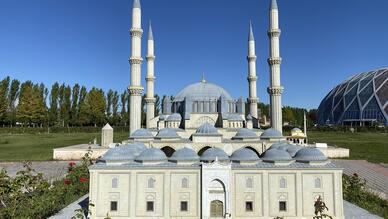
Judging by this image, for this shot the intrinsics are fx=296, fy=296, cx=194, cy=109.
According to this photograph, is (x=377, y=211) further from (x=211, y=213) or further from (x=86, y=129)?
(x=86, y=129)

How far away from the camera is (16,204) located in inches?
546

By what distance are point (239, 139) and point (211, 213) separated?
10.0m

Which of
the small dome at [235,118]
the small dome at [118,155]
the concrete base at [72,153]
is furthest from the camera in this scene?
the small dome at [235,118]

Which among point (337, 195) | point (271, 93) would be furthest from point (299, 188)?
point (271, 93)

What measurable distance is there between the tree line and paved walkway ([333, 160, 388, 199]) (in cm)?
5276

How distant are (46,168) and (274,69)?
22.8 metres

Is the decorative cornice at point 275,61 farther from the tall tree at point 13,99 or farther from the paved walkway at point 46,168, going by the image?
the tall tree at point 13,99

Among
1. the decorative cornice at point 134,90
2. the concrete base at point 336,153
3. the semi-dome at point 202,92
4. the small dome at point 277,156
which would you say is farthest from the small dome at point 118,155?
the concrete base at point 336,153

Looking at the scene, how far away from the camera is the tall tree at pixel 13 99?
201 ft

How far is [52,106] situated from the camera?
63531 mm

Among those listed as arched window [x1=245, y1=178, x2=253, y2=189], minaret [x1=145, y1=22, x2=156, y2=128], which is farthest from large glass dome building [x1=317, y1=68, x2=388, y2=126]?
arched window [x1=245, y1=178, x2=253, y2=189]

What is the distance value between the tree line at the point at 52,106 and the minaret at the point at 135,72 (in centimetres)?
4031

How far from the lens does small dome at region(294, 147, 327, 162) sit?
1456 centimetres

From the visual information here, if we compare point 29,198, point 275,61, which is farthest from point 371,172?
point 29,198
